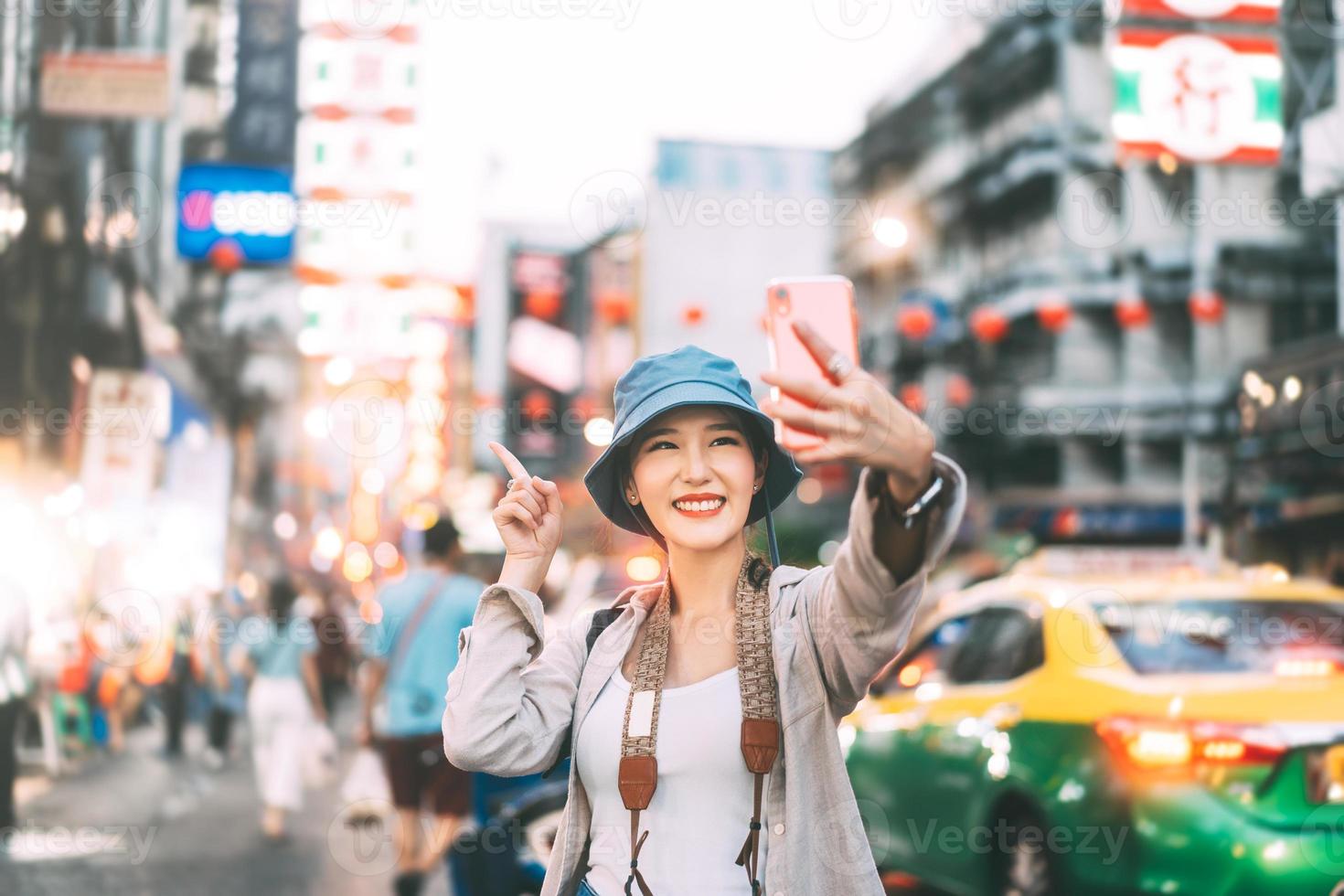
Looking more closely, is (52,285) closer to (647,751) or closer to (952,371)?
(647,751)

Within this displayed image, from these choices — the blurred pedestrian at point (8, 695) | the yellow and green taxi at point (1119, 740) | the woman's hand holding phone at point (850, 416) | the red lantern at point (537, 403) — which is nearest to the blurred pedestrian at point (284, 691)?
the blurred pedestrian at point (8, 695)

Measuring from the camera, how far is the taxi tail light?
183 inches

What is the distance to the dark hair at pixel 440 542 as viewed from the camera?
664 centimetres

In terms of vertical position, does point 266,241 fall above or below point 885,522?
above

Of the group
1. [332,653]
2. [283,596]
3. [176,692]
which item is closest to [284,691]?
[176,692]

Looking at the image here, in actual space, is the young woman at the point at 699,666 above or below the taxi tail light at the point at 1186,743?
above

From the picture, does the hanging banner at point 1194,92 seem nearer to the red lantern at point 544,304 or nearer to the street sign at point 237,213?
the street sign at point 237,213

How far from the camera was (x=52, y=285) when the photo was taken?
14.0 meters

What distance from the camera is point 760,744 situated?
2.26 metres

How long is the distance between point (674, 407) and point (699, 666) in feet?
1.60

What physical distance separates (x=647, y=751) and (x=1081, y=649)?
3.71 meters

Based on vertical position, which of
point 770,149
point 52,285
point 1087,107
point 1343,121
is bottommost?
point 52,285

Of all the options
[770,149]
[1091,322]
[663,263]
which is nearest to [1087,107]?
[1091,322]

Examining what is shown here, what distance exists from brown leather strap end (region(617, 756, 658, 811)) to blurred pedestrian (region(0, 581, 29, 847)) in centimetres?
769
